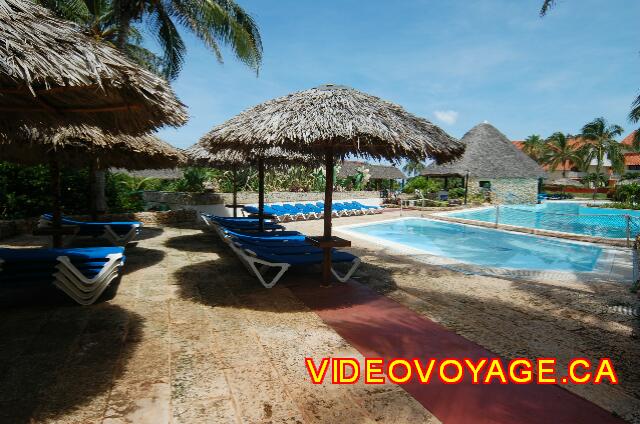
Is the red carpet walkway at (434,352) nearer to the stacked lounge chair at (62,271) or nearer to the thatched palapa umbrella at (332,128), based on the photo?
the thatched palapa umbrella at (332,128)

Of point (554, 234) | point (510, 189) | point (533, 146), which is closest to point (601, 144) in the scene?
point (533, 146)

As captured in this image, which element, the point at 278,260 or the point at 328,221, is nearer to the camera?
the point at 278,260

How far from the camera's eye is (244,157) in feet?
30.9

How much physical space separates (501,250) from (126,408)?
437 inches

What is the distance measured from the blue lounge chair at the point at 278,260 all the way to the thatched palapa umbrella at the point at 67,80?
2.18 m

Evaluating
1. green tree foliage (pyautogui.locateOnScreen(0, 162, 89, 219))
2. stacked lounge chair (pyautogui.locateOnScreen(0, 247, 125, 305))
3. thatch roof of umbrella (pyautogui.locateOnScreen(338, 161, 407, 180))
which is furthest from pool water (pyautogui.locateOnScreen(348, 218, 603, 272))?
thatch roof of umbrella (pyautogui.locateOnScreen(338, 161, 407, 180))

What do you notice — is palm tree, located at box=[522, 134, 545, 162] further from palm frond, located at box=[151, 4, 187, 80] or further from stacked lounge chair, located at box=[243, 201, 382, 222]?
palm frond, located at box=[151, 4, 187, 80]

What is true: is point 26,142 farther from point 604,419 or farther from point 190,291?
point 604,419

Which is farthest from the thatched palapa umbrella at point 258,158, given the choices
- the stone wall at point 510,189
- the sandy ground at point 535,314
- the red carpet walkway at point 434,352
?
the stone wall at point 510,189

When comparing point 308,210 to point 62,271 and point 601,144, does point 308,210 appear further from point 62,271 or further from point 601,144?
point 601,144

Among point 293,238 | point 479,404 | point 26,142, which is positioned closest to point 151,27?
point 26,142

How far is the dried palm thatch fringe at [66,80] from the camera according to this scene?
2.57 meters

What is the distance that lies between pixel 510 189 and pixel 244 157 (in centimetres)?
2581

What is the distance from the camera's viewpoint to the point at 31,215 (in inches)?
380
